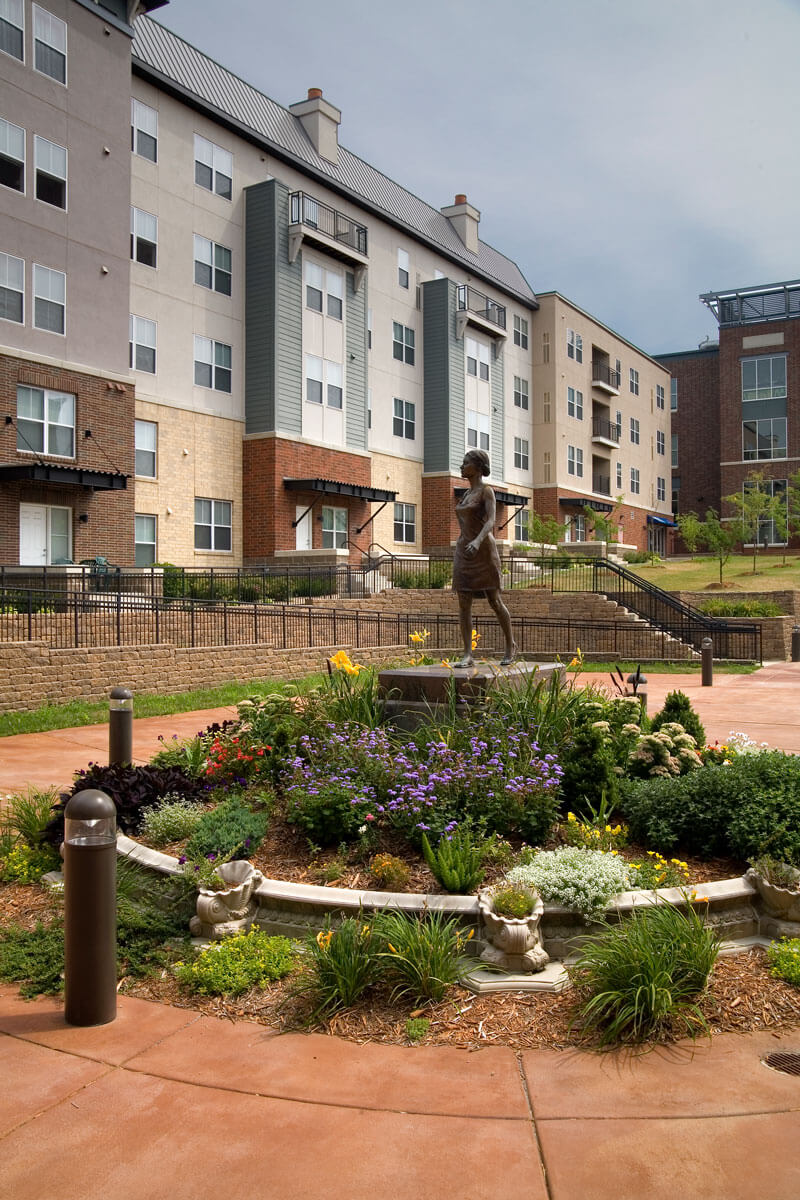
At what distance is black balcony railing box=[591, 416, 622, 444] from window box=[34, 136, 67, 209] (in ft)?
123

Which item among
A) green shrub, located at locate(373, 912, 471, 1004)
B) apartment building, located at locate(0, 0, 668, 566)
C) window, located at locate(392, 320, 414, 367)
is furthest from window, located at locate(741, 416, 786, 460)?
green shrub, located at locate(373, 912, 471, 1004)

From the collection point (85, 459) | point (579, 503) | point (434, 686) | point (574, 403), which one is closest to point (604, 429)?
point (574, 403)

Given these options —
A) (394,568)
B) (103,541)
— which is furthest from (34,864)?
(394,568)

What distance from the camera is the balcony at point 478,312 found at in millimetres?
43719

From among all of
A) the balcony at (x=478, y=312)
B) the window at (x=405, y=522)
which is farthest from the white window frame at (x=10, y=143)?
the balcony at (x=478, y=312)

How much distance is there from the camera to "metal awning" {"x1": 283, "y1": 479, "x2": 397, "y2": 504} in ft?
107

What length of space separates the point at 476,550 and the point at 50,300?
1997 cm

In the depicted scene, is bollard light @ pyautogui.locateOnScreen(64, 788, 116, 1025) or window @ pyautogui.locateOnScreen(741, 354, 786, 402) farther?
window @ pyautogui.locateOnScreen(741, 354, 786, 402)

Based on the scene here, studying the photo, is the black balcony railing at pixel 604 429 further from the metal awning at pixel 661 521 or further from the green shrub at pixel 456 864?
the green shrub at pixel 456 864

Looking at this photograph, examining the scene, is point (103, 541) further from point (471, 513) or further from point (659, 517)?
point (659, 517)

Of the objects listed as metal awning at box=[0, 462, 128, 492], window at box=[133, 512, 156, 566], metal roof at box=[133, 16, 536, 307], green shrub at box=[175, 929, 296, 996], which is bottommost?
green shrub at box=[175, 929, 296, 996]

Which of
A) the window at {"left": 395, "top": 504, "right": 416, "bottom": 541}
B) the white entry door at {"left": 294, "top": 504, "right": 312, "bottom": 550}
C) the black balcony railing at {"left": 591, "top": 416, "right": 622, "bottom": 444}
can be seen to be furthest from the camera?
the black balcony railing at {"left": 591, "top": 416, "right": 622, "bottom": 444}

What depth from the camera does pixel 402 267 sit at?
42125 millimetres

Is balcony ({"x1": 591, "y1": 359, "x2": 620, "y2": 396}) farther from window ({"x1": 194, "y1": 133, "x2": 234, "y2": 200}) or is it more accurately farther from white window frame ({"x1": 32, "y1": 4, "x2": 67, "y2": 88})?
white window frame ({"x1": 32, "y1": 4, "x2": 67, "y2": 88})
